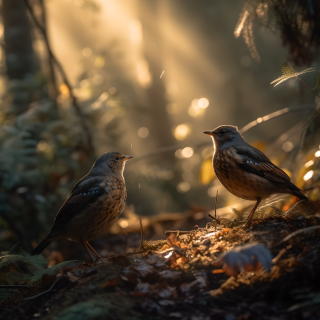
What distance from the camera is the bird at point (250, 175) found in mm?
3826

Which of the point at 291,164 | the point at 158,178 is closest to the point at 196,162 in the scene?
the point at 158,178

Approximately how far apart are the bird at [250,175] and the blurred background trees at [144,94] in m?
0.30

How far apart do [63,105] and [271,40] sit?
8868 mm

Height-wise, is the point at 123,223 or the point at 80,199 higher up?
the point at 80,199

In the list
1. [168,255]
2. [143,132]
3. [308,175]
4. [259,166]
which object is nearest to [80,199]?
[168,255]

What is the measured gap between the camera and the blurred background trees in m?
5.60

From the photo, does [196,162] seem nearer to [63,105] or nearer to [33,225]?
[63,105]

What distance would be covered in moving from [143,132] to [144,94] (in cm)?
205

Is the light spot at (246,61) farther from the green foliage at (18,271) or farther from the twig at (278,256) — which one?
the twig at (278,256)

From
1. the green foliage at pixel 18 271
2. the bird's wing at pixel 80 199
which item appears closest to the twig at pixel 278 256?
the green foliage at pixel 18 271

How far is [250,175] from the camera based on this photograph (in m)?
3.84

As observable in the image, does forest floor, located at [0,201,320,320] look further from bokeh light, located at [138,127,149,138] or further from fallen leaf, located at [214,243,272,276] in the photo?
bokeh light, located at [138,127,149,138]

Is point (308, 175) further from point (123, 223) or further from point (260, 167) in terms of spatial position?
point (123, 223)

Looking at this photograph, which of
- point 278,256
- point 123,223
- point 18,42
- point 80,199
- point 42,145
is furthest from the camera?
point 18,42
